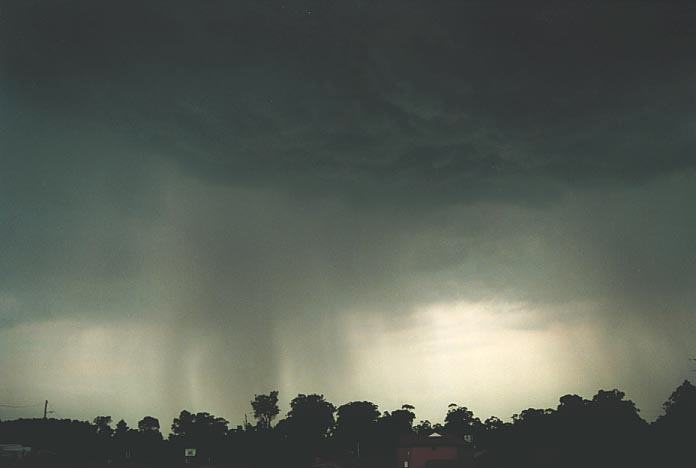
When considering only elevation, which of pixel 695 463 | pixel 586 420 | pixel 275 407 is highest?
pixel 275 407

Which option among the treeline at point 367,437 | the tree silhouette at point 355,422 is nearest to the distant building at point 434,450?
the treeline at point 367,437

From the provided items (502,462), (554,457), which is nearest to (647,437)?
(554,457)

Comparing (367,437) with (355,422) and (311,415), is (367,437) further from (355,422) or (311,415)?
(311,415)

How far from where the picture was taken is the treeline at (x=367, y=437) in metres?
52.3

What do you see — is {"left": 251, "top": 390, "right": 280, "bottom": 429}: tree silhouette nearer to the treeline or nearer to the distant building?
the treeline

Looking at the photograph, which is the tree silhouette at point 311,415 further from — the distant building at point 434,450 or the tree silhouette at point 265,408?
the distant building at point 434,450

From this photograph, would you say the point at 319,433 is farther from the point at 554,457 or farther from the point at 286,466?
the point at 554,457

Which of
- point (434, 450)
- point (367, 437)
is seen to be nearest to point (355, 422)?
point (367, 437)

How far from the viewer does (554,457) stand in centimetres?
5788

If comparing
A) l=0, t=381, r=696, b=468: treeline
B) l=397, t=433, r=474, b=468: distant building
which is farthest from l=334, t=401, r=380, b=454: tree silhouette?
l=397, t=433, r=474, b=468: distant building

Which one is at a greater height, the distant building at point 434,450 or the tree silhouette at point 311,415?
the tree silhouette at point 311,415

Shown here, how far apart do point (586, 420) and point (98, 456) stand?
101 m

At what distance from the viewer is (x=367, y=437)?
170000 mm

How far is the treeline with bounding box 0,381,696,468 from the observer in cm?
5231
